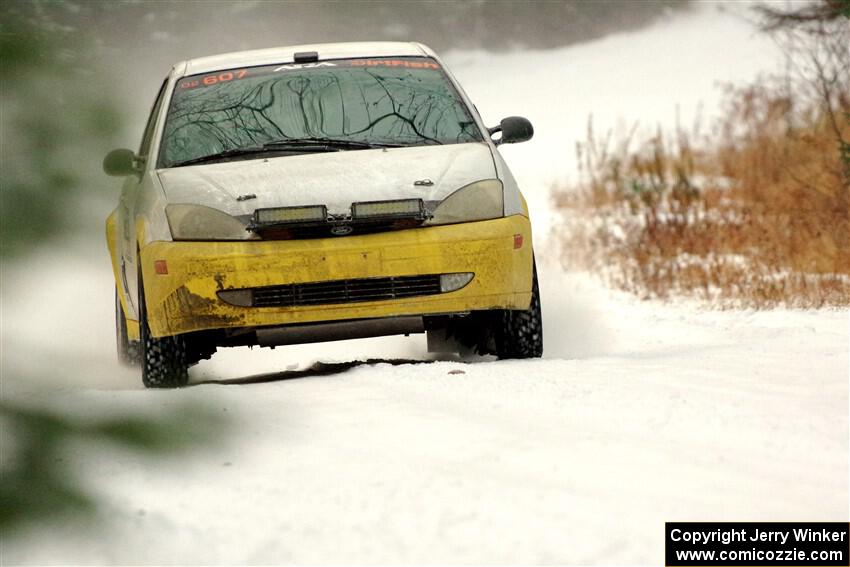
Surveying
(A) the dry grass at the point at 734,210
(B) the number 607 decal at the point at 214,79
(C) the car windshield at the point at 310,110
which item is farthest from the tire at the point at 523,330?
(A) the dry grass at the point at 734,210

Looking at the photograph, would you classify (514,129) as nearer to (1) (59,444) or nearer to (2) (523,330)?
(2) (523,330)

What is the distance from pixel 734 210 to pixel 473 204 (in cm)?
722

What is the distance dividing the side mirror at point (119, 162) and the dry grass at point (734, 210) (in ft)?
26.0

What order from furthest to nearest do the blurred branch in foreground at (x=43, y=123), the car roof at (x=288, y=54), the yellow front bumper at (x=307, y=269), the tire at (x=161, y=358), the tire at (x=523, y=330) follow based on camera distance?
the car roof at (x=288, y=54) < the tire at (x=523, y=330) < the tire at (x=161, y=358) < the yellow front bumper at (x=307, y=269) < the blurred branch in foreground at (x=43, y=123)

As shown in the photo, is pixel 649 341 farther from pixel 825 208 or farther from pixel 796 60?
pixel 796 60

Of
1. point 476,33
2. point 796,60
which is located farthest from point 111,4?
point 476,33

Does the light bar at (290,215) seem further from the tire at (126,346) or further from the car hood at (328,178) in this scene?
the tire at (126,346)

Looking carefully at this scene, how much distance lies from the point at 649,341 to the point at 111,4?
21.7 ft

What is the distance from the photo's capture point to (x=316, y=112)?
22.6ft

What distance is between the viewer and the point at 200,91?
Result: 709 cm

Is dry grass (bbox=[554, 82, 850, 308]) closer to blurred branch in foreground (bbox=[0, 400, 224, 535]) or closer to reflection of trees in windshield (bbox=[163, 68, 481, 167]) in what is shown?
reflection of trees in windshield (bbox=[163, 68, 481, 167])

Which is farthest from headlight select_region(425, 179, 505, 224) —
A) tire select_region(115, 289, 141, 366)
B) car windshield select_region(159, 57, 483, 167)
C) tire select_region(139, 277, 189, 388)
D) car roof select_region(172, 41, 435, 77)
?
tire select_region(115, 289, 141, 366)

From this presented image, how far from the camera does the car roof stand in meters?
7.36

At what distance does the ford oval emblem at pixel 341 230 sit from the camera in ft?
19.6
